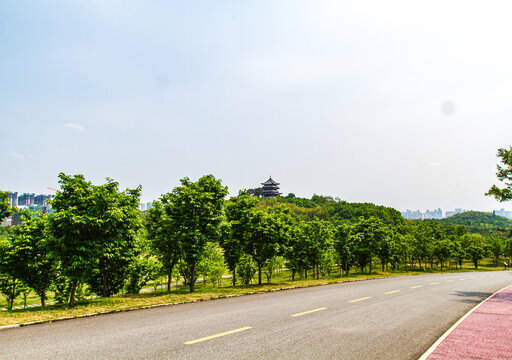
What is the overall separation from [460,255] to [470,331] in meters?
70.0

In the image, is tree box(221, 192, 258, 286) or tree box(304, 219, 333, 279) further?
tree box(304, 219, 333, 279)

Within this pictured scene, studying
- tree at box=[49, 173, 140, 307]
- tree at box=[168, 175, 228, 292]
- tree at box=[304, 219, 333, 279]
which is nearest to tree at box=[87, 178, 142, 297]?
tree at box=[49, 173, 140, 307]

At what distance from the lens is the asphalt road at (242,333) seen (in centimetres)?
734

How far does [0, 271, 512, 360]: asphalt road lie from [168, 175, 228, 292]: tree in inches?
231

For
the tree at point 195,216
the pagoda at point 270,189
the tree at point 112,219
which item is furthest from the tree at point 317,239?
the pagoda at point 270,189

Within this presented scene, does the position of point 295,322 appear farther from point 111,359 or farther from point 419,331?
point 111,359

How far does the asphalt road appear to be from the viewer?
7.34 meters

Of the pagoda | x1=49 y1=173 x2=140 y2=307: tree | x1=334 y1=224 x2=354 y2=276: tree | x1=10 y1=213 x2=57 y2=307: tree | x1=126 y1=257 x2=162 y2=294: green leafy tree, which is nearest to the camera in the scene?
x1=49 y1=173 x2=140 y2=307: tree

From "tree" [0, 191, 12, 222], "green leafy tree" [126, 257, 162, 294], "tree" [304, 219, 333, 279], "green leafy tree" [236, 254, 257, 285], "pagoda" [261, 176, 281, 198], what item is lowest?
"green leafy tree" [236, 254, 257, 285]

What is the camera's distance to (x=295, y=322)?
34.8ft

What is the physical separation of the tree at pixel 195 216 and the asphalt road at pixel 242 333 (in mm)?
5866

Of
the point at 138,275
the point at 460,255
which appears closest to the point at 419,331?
the point at 138,275

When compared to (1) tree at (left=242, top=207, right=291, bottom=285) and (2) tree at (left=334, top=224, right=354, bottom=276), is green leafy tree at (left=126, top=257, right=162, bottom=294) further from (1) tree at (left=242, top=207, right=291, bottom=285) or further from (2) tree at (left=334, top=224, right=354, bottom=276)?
(2) tree at (left=334, top=224, right=354, bottom=276)

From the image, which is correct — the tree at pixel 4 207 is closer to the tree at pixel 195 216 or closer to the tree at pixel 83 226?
the tree at pixel 83 226
